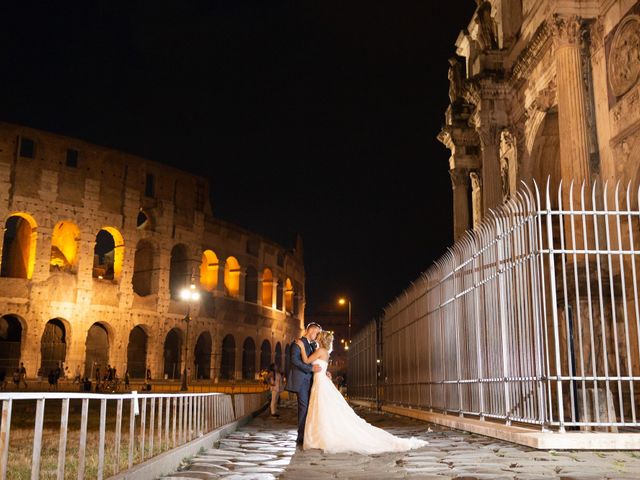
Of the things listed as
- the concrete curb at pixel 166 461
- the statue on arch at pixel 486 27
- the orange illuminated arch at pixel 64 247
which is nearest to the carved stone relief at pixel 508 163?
the statue on arch at pixel 486 27

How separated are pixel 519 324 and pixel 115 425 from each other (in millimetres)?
4928

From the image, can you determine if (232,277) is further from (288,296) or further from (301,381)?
(301,381)

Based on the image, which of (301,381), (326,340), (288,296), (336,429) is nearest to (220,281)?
(288,296)

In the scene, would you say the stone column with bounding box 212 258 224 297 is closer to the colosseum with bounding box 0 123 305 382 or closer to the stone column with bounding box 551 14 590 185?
the colosseum with bounding box 0 123 305 382

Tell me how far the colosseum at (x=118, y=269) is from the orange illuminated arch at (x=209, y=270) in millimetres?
68

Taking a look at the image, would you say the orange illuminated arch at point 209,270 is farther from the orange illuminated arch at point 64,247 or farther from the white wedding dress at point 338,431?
the white wedding dress at point 338,431

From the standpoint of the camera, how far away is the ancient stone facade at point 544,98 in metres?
14.1

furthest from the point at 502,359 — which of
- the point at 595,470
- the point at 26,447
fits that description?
the point at 26,447

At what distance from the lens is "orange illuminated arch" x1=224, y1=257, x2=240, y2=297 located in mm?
46859

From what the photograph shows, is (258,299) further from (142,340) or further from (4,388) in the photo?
(4,388)

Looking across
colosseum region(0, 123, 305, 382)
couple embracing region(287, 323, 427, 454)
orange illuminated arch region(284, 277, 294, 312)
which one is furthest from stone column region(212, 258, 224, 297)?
couple embracing region(287, 323, 427, 454)

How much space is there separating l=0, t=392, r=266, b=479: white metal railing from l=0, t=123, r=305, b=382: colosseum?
22358 millimetres

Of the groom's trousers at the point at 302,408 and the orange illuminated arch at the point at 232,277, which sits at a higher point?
the orange illuminated arch at the point at 232,277

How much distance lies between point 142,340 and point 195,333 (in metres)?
3.10
